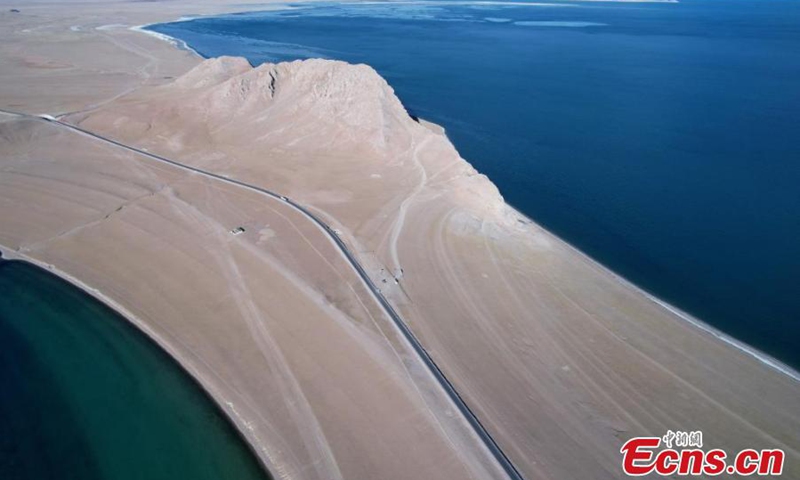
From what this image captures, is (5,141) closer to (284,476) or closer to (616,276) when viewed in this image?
(284,476)

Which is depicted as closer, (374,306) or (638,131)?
(374,306)

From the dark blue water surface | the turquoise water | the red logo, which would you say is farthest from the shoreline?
the turquoise water

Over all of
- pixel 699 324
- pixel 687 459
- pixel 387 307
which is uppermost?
pixel 387 307

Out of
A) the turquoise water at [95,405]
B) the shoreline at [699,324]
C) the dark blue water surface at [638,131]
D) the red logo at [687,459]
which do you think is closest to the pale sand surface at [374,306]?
the red logo at [687,459]

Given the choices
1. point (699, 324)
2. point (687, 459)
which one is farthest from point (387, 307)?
point (699, 324)

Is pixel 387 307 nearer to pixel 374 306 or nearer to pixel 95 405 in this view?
pixel 374 306

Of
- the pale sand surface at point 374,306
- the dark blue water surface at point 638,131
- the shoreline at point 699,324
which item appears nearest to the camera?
the pale sand surface at point 374,306

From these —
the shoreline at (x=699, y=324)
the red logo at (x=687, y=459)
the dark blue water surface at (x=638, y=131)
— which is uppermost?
the dark blue water surface at (x=638, y=131)

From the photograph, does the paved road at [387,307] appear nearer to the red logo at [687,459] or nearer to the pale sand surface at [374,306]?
the pale sand surface at [374,306]
